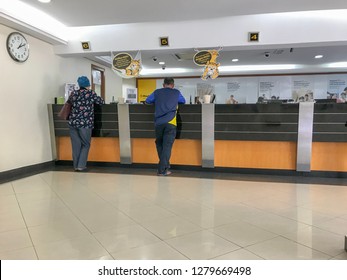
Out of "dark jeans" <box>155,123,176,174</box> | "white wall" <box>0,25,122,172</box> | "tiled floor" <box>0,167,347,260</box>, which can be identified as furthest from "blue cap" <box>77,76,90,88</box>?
"tiled floor" <box>0,167,347,260</box>

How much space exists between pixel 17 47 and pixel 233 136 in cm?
391

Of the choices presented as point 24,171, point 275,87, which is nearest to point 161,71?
point 275,87

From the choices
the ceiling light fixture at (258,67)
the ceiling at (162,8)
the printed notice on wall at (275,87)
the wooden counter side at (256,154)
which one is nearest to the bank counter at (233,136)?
the wooden counter side at (256,154)

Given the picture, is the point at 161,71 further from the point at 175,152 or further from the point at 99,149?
the point at 175,152

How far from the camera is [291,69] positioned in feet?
30.2

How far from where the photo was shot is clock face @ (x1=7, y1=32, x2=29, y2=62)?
435 cm

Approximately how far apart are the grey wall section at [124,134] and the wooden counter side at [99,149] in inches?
7.2

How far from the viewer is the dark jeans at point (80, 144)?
4.81 metres

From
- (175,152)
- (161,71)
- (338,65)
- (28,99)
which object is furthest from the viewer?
(161,71)

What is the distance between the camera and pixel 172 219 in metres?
2.64

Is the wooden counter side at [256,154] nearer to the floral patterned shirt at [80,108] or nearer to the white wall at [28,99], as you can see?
the floral patterned shirt at [80,108]
